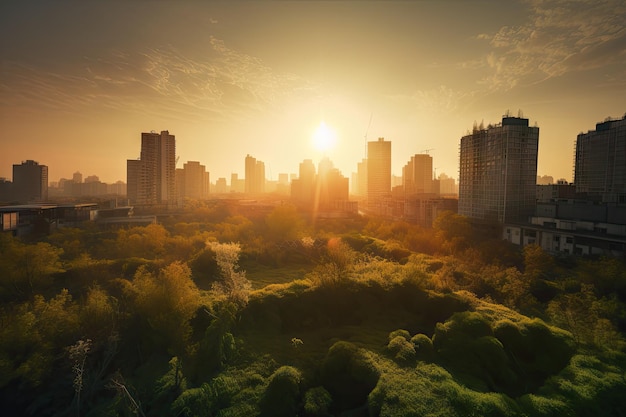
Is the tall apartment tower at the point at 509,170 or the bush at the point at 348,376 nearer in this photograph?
the bush at the point at 348,376

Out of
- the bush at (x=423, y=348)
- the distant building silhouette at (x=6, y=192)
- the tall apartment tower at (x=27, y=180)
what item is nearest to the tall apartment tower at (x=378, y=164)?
the bush at (x=423, y=348)

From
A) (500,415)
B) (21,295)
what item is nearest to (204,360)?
(500,415)

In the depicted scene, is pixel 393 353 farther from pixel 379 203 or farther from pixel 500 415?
pixel 379 203

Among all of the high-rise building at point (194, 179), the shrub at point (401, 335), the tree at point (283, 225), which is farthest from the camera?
the high-rise building at point (194, 179)

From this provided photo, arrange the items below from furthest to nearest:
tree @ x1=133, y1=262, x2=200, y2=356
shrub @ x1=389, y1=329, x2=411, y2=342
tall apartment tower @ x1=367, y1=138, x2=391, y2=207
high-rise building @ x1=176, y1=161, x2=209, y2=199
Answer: high-rise building @ x1=176, y1=161, x2=209, y2=199
tall apartment tower @ x1=367, y1=138, x2=391, y2=207
tree @ x1=133, y1=262, x2=200, y2=356
shrub @ x1=389, y1=329, x2=411, y2=342

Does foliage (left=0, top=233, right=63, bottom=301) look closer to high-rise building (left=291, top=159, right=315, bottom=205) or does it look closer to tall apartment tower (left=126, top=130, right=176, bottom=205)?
tall apartment tower (left=126, top=130, right=176, bottom=205)

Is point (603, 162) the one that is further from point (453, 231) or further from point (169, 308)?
point (169, 308)

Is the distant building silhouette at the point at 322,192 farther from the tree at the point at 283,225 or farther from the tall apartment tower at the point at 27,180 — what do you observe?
the tall apartment tower at the point at 27,180

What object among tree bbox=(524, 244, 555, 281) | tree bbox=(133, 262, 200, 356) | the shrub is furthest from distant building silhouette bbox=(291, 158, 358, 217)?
the shrub
